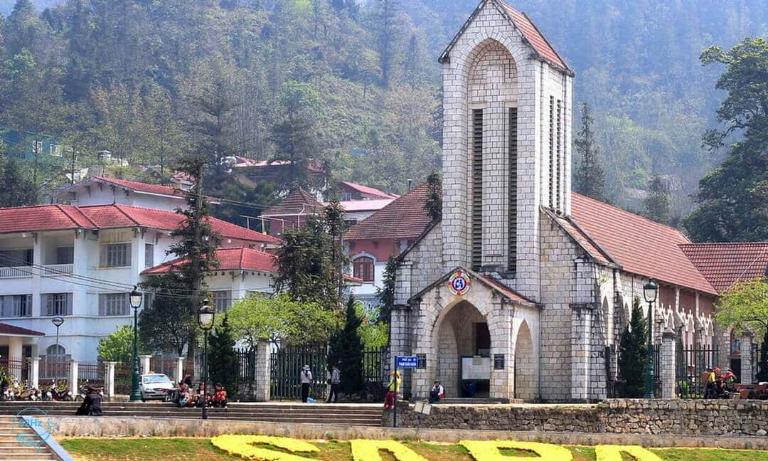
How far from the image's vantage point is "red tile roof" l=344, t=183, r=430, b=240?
99250 millimetres

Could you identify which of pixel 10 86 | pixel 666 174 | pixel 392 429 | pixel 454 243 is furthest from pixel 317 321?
pixel 666 174

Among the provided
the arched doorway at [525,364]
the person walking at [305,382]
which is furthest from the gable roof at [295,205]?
the arched doorway at [525,364]

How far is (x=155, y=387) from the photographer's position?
57.4m

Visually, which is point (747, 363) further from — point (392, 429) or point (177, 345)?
point (177, 345)

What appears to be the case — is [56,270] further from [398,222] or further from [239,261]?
[398,222]

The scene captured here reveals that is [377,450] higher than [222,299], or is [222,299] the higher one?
[222,299]

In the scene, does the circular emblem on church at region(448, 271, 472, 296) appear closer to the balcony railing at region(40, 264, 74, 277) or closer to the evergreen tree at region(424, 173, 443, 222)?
the evergreen tree at region(424, 173, 443, 222)

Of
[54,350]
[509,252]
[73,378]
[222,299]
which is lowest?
[73,378]

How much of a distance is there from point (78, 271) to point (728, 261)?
31.9m

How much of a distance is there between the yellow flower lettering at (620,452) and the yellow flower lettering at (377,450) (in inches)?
174

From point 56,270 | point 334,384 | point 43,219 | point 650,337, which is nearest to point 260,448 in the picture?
point 650,337

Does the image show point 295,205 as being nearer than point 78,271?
No

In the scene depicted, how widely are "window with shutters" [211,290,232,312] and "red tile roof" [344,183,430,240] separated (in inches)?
685

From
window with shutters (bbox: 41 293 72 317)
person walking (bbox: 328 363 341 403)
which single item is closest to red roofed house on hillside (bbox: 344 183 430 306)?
window with shutters (bbox: 41 293 72 317)
